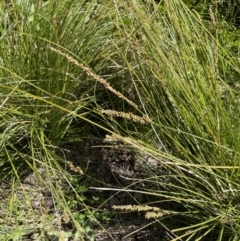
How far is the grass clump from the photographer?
5.66 ft

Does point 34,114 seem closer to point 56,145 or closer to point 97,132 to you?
point 56,145

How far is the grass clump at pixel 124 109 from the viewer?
172 cm

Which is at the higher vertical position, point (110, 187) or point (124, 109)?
point (124, 109)

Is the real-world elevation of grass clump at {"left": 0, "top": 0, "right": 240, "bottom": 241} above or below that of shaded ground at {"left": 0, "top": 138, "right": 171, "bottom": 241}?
above

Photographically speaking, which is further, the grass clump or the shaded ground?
the shaded ground

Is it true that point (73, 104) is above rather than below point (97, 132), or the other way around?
above

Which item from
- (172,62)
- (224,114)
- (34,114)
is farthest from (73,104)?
(224,114)

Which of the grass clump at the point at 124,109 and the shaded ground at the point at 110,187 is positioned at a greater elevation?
the grass clump at the point at 124,109

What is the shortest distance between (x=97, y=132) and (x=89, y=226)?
1.34 feet

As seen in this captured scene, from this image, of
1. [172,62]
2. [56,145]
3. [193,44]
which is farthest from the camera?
[56,145]

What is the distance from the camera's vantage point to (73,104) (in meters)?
1.99

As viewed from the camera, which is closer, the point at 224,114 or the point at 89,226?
the point at 224,114

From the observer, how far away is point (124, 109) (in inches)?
84.4

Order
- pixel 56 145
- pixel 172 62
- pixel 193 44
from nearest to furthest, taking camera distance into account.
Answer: pixel 172 62, pixel 193 44, pixel 56 145
